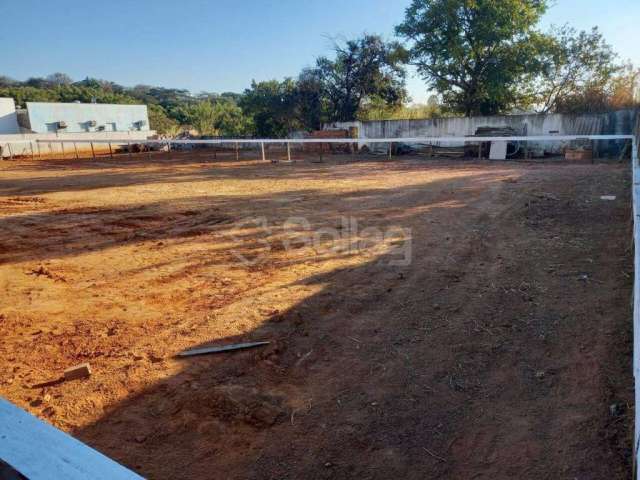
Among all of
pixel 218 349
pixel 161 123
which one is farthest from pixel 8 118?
pixel 218 349

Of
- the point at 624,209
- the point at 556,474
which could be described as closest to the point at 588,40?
the point at 624,209

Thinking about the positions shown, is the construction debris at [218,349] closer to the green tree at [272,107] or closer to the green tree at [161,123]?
the green tree at [272,107]

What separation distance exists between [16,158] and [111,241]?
26.8 m

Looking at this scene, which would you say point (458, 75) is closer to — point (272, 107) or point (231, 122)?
point (272, 107)

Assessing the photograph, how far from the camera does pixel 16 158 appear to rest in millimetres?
27750

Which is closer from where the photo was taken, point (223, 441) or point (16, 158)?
point (223, 441)

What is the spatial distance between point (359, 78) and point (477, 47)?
28.2ft

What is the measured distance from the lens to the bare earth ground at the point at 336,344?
255 cm

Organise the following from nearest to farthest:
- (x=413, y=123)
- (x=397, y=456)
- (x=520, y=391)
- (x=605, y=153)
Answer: (x=397, y=456)
(x=520, y=391)
(x=605, y=153)
(x=413, y=123)

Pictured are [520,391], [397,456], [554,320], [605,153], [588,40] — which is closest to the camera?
[397,456]

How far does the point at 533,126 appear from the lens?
842 inches

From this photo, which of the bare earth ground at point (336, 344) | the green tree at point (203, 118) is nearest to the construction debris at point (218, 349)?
the bare earth ground at point (336, 344)

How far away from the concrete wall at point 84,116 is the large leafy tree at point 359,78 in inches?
729

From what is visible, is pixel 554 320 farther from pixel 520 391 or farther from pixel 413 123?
pixel 413 123
